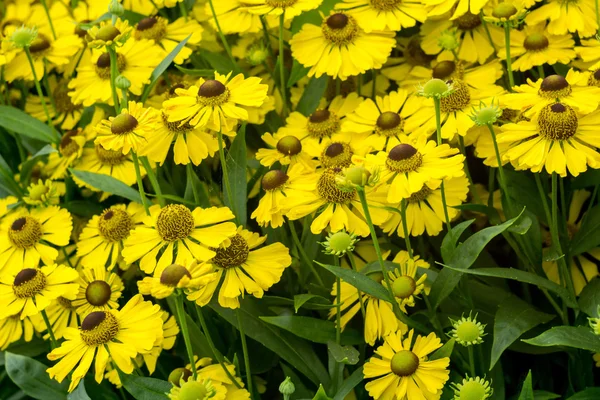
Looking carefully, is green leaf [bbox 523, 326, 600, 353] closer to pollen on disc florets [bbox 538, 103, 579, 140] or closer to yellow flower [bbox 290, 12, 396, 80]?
pollen on disc florets [bbox 538, 103, 579, 140]

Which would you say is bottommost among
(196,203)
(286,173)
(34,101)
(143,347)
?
(143,347)

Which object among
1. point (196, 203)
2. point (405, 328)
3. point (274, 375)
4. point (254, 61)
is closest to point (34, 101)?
point (254, 61)

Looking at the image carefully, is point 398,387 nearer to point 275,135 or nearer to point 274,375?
point 274,375

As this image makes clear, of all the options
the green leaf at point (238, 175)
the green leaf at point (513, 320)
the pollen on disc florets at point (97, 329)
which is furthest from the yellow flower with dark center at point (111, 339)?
the green leaf at point (513, 320)

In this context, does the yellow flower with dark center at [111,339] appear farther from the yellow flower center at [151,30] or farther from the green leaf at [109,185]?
the yellow flower center at [151,30]

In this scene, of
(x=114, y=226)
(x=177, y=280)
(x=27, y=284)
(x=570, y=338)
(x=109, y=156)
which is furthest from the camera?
(x=109, y=156)

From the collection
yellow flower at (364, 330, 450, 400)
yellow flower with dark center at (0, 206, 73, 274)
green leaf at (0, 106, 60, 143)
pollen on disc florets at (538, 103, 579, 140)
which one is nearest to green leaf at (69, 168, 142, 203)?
yellow flower with dark center at (0, 206, 73, 274)

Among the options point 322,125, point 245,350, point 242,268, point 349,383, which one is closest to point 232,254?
point 242,268

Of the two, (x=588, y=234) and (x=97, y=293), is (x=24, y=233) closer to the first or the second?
(x=97, y=293)
